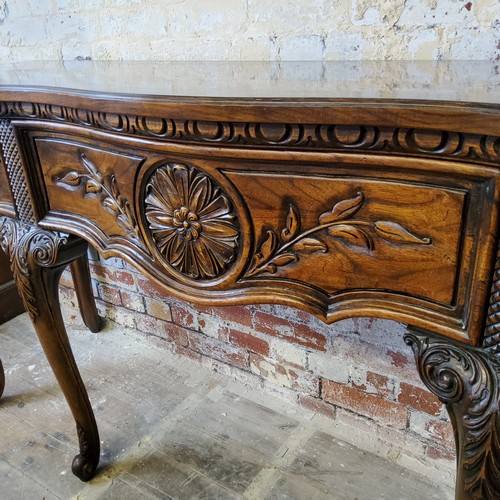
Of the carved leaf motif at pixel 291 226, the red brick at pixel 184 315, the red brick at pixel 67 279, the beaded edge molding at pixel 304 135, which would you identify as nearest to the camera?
the beaded edge molding at pixel 304 135

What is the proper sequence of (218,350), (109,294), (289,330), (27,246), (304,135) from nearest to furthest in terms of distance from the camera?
(304,135)
(27,246)
(289,330)
(218,350)
(109,294)

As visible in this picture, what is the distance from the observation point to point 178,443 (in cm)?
116

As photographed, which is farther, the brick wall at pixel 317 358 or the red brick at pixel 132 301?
the red brick at pixel 132 301

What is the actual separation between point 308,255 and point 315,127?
0.16 m

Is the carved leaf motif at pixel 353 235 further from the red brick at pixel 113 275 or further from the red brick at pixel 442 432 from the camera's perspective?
the red brick at pixel 113 275

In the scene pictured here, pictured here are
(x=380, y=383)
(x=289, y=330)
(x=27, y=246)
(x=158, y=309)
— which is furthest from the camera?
(x=158, y=309)

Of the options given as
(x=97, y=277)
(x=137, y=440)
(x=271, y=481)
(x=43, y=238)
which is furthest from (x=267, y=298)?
(x=97, y=277)

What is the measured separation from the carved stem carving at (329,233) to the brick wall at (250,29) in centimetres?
47

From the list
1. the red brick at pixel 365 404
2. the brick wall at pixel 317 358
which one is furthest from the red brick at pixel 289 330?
the red brick at pixel 365 404

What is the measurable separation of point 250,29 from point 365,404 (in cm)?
90

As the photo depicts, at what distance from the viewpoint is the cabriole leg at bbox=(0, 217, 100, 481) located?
0.85 metres

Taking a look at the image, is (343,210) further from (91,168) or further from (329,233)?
(91,168)

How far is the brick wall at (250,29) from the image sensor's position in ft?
2.61

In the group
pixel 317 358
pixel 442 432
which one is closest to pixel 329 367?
pixel 317 358
